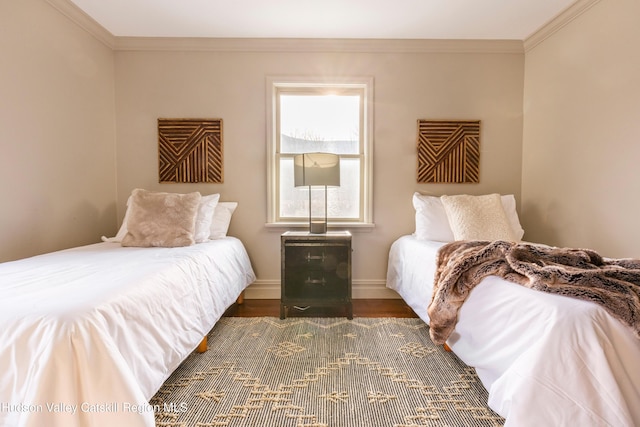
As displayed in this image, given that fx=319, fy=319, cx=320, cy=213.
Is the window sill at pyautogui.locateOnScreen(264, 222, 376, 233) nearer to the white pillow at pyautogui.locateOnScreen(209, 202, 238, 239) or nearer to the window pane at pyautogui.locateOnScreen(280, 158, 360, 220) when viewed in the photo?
the window pane at pyautogui.locateOnScreen(280, 158, 360, 220)

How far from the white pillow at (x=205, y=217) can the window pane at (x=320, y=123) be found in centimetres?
87

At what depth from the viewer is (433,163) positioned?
3.12 m

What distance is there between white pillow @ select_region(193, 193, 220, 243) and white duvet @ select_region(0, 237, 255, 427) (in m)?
0.66

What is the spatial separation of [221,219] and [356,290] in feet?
4.81

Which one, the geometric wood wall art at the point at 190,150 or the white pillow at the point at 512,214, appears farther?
the geometric wood wall art at the point at 190,150

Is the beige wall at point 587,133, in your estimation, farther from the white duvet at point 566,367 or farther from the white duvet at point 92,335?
the white duvet at point 92,335

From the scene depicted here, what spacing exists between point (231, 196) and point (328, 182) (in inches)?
40.7

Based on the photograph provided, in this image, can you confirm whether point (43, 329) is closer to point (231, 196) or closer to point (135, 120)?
point (231, 196)

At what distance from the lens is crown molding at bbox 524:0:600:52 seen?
7.86ft

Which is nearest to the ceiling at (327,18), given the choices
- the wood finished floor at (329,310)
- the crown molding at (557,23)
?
the crown molding at (557,23)

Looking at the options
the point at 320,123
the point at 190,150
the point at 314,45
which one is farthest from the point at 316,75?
the point at 190,150

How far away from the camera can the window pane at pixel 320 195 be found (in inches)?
127

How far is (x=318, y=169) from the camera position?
2699 millimetres

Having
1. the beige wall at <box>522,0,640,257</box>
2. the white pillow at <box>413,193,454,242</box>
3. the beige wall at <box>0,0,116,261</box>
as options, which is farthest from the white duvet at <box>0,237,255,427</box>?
the beige wall at <box>522,0,640,257</box>
